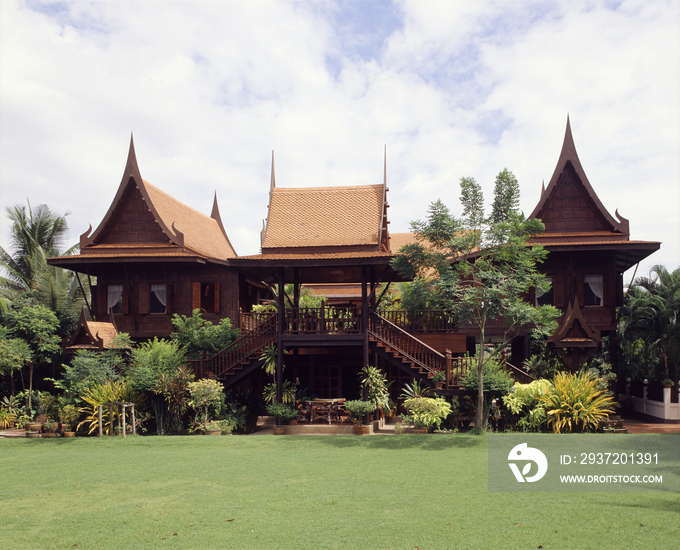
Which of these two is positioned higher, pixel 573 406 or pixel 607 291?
pixel 607 291

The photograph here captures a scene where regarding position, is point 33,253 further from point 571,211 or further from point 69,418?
point 571,211

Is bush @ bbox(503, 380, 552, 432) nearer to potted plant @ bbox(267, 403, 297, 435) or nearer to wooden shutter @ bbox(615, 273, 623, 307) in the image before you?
potted plant @ bbox(267, 403, 297, 435)

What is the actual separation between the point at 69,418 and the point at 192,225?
10905mm

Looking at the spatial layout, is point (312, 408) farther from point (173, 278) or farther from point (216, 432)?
point (173, 278)

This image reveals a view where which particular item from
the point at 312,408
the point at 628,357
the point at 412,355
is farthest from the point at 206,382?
the point at 628,357

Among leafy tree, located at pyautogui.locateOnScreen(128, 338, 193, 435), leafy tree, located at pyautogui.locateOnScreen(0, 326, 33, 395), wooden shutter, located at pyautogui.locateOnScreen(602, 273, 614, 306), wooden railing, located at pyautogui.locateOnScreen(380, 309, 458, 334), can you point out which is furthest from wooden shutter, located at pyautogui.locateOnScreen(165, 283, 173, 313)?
wooden shutter, located at pyautogui.locateOnScreen(602, 273, 614, 306)

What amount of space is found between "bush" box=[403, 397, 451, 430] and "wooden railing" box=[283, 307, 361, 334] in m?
2.90

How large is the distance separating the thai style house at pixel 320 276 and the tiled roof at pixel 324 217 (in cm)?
4

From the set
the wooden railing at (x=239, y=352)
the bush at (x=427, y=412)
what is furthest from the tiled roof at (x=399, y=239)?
the bush at (x=427, y=412)

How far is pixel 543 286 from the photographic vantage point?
14.5 metres

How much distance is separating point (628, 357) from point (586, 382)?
8.68 metres

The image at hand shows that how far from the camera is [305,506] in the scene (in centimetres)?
836

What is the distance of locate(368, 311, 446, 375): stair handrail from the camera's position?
1645 cm

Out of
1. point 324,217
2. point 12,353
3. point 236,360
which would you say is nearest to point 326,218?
point 324,217
